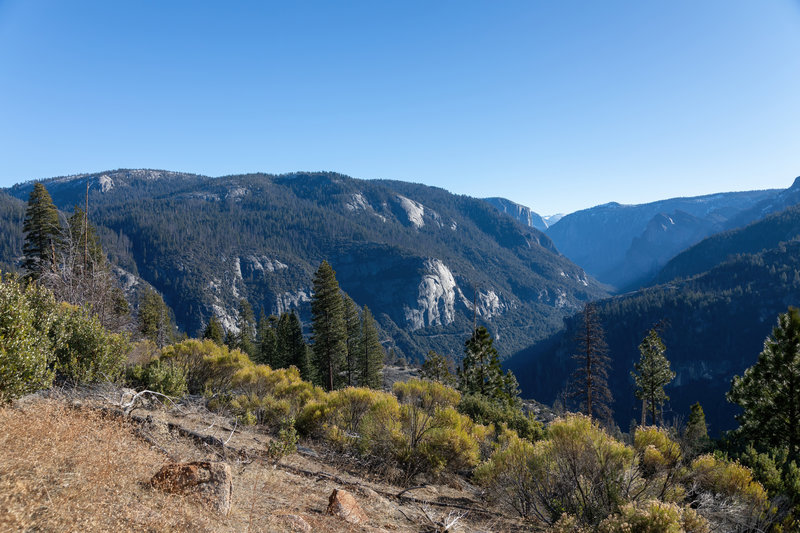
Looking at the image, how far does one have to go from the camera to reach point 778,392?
13.9 m

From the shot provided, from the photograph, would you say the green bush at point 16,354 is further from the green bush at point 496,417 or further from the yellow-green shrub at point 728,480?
the green bush at point 496,417

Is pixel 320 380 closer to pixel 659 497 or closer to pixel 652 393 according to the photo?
pixel 652 393

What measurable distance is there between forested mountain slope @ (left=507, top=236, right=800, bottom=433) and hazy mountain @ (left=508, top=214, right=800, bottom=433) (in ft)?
0.90

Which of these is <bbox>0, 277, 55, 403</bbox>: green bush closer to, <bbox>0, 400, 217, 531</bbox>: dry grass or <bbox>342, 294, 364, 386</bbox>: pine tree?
<bbox>0, 400, 217, 531</bbox>: dry grass

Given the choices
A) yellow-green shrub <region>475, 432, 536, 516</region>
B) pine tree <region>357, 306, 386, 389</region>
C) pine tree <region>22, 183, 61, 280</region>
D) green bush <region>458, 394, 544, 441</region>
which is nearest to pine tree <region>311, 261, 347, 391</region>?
pine tree <region>357, 306, 386, 389</region>

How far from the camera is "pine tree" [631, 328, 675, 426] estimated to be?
2747cm

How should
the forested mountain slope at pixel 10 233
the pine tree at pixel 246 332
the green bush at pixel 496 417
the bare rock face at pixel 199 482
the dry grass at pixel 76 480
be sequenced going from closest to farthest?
the dry grass at pixel 76 480
the bare rock face at pixel 199 482
the green bush at pixel 496 417
the pine tree at pixel 246 332
the forested mountain slope at pixel 10 233

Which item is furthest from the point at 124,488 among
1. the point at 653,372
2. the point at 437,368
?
the point at 437,368

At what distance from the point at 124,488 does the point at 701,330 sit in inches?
7316

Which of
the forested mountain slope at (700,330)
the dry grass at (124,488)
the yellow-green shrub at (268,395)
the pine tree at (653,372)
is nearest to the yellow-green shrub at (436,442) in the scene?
the dry grass at (124,488)

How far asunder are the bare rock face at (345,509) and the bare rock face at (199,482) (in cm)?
154

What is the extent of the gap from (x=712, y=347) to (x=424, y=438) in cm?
17787

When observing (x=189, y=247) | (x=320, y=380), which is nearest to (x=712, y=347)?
(x=320, y=380)

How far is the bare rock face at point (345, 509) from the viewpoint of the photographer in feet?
18.6
